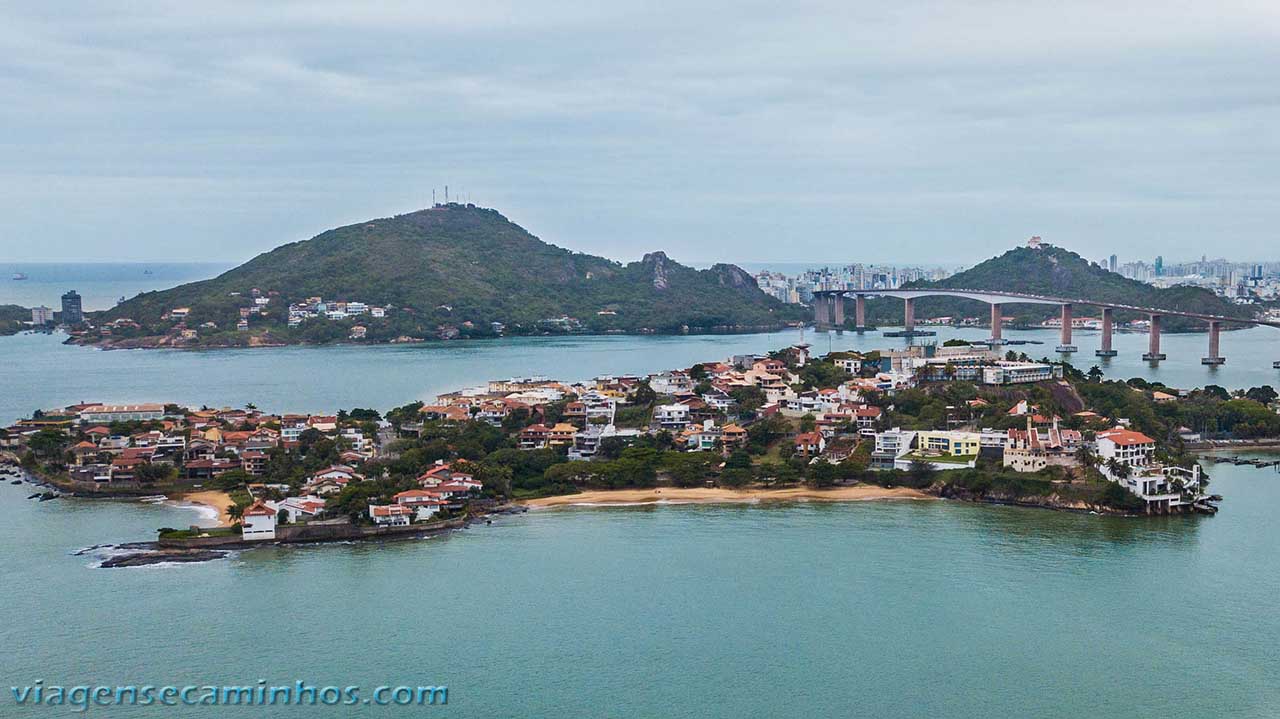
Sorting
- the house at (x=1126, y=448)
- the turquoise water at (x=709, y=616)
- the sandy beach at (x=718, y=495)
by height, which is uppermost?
the house at (x=1126, y=448)

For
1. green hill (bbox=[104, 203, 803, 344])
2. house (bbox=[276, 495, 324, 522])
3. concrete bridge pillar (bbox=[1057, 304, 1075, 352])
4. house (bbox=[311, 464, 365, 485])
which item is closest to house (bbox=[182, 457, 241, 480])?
house (bbox=[311, 464, 365, 485])

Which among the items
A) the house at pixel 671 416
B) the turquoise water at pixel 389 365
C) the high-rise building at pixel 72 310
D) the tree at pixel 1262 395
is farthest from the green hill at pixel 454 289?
the tree at pixel 1262 395

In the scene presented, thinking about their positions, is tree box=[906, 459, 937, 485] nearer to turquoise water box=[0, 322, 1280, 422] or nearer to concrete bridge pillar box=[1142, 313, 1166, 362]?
turquoise water box=[0, 322, 1280, 422]

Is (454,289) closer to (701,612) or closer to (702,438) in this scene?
(702,438)

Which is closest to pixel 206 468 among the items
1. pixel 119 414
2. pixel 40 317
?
pixel 119 414

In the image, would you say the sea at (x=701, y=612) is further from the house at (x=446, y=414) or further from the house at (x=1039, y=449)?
the house at (x=446, y=414)

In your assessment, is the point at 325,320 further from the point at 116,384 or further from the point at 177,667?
the point at 177,667
